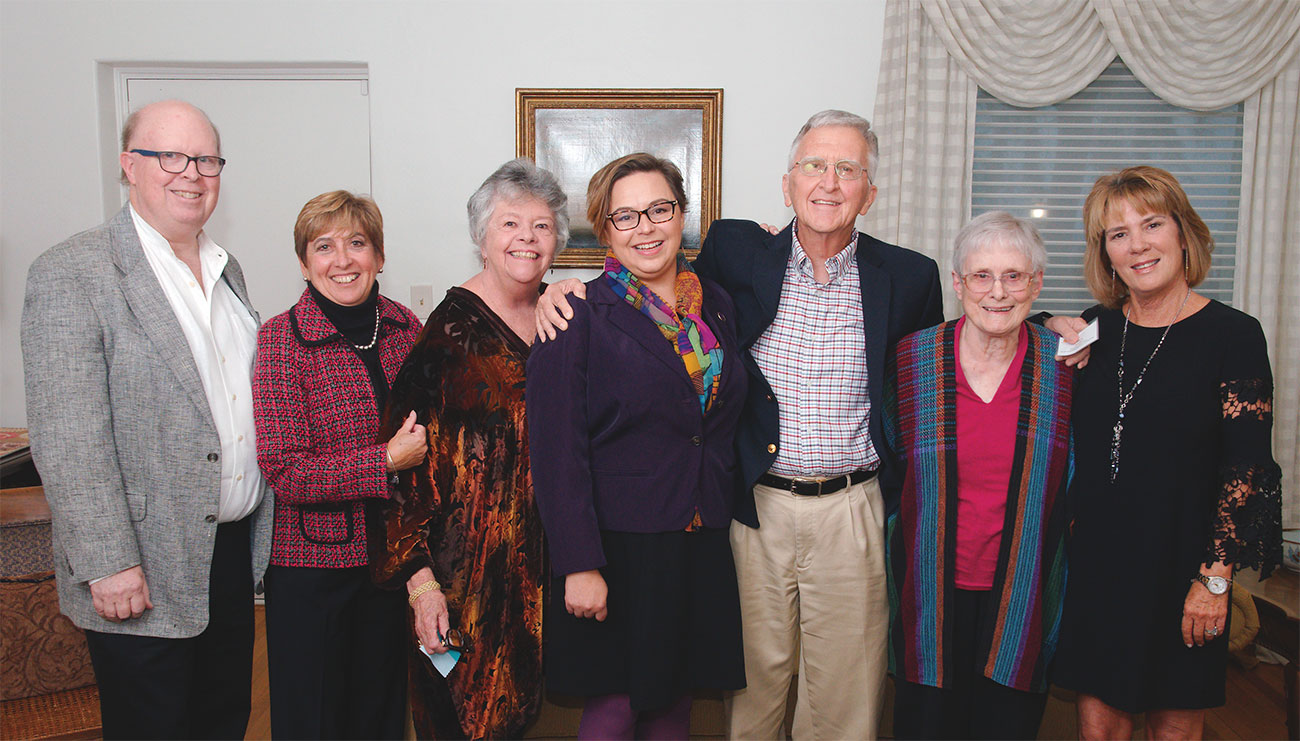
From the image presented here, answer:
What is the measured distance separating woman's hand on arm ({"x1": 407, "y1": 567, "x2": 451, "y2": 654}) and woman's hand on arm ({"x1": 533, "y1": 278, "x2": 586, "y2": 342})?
2.07ft

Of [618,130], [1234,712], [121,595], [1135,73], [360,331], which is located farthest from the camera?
[618,130]

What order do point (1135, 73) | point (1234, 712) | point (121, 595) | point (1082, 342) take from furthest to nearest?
1. point (1135, 73)
2. point (1234, 712)
3. point (1082, 342)
4. point (121, 595)

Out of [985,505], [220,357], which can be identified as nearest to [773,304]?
[985,505]

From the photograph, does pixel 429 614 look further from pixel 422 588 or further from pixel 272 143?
pixel 272 143

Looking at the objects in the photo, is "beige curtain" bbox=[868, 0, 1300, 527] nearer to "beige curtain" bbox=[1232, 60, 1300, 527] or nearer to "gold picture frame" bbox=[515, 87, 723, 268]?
"beige curtain" bbox=[1232, 60, 1300, 527]

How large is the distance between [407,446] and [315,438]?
0.87 ft

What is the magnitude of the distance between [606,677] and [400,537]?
22.4 inches

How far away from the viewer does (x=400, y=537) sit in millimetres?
1793

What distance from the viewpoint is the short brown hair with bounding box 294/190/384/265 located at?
195 centimetres

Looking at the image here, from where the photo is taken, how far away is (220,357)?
5.94 feet

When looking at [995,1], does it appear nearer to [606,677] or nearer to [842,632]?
[842,632]

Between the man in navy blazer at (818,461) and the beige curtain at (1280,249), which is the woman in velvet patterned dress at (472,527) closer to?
the man in navy blazer at (818,461)

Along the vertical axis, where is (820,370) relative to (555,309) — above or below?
below

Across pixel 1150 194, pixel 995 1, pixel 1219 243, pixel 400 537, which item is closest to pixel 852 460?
pixel 1150 194
